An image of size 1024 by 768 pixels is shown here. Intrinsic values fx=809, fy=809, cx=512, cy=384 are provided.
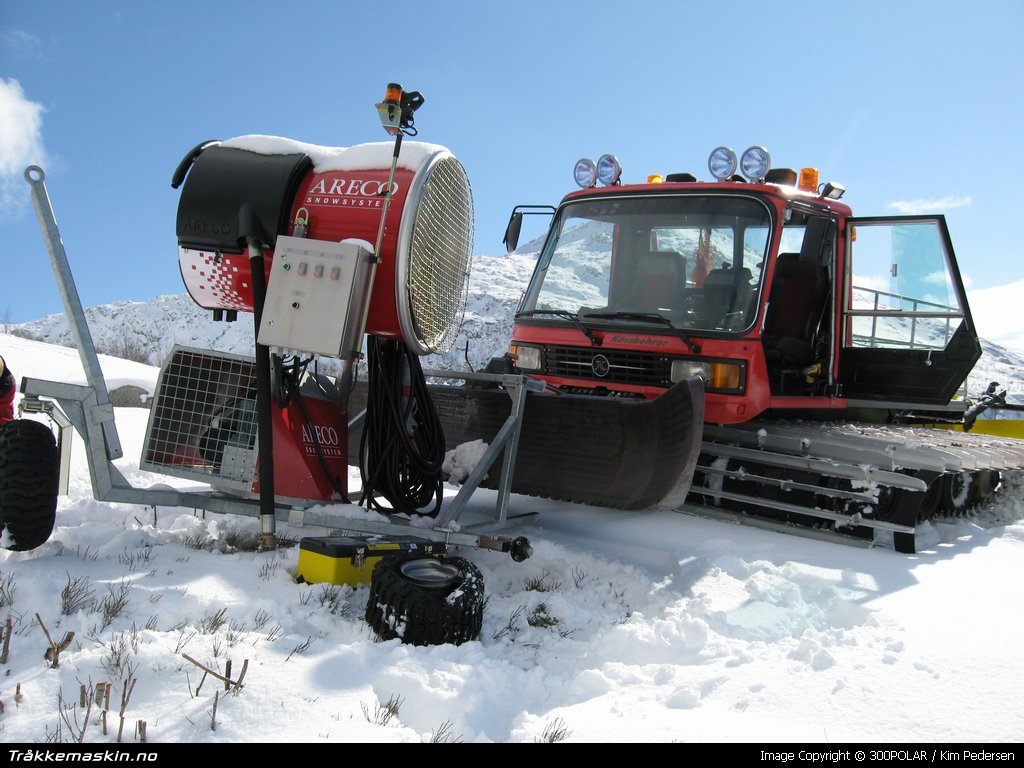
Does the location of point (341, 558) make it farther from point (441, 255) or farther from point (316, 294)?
point (441, 255)

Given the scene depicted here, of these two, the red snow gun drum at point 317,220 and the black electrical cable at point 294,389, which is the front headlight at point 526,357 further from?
the black electrical cable at point 294,389

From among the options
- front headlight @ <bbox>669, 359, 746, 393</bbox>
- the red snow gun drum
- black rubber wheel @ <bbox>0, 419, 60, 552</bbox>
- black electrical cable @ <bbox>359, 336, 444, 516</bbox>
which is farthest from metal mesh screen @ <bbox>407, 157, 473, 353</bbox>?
black rubber wheel @ <bbox>0, 419, 60, 552</bbox>

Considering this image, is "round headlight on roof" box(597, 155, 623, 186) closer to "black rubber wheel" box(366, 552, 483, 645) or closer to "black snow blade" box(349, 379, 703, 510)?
"black snow blade" box(349, 379, 703, 510)

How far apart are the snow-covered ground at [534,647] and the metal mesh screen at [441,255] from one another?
4.16ft

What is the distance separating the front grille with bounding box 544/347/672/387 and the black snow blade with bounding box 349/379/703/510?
2.40ft

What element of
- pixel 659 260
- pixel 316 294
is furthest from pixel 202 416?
pixel 659 260

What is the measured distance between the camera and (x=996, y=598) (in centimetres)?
384

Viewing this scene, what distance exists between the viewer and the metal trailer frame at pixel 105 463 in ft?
11.4

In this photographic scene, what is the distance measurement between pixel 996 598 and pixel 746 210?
286 centimetres

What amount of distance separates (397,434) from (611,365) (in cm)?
183

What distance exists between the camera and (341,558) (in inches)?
129

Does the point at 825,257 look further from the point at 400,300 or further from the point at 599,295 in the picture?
the point at 400,300

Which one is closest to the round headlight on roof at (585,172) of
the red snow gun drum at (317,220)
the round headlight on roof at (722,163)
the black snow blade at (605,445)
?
the round headlight on roof at (722,163)
